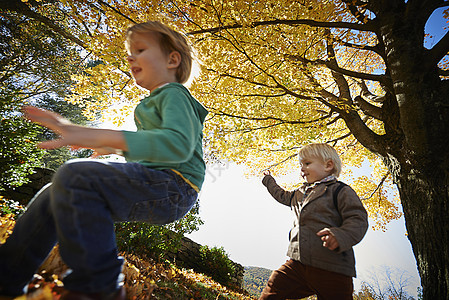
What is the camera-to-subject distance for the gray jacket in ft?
6.37

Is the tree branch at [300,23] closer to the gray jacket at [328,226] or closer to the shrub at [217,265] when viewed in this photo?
the gray jacket at [328,226]

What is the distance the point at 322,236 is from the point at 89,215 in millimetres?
1865

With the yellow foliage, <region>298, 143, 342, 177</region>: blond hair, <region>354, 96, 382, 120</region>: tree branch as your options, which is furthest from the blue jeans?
<region>354, 96, 382, 120</region>: tree branch

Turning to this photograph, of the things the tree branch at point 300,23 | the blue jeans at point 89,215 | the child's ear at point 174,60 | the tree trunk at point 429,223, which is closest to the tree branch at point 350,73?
the tree branch at point 300,23

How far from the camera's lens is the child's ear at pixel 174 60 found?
149cm

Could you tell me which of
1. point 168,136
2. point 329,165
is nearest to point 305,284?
point 329,165

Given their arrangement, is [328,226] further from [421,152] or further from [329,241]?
[421,152]

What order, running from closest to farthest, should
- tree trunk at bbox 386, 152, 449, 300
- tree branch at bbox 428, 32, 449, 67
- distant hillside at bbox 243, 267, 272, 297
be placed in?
tree trunk at bbox 386, 152, 449, 300 < tree branch at bbox 428, 32, 449, 67 < distant hillside at bbox 243, 267, 272, 297

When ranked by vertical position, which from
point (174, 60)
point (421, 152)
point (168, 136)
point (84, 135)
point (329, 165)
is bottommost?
point (84, 135)

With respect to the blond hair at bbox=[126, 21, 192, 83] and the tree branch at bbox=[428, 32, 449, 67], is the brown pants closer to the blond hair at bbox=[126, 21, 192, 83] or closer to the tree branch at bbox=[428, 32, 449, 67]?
the blond hair at bbox=[126, 21, 192, 83]

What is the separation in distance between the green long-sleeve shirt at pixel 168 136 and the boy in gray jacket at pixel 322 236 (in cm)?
139

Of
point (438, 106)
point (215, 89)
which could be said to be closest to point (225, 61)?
point (215, 89)

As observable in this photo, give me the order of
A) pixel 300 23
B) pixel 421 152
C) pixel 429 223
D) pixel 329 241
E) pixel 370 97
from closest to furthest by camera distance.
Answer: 1. pixel 329 241
2. pixel 429 223
3. pixel 421 152
4. pixel 300 23
5. pixel 370 97

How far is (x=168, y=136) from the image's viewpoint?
962mm
